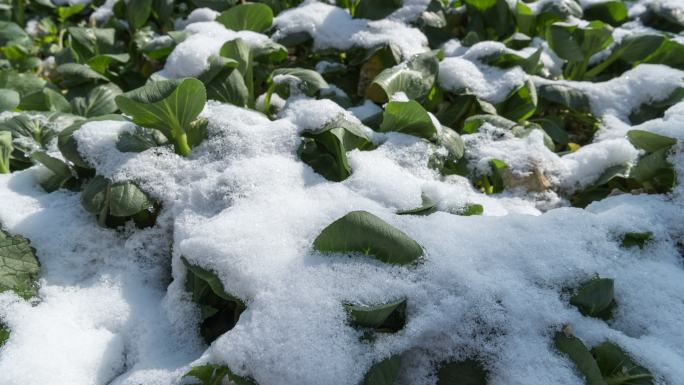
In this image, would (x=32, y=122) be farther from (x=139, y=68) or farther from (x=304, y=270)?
(x=304, y=270)

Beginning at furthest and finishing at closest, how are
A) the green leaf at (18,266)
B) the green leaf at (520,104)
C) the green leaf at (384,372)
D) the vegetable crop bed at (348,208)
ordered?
the green leaf at (520,104) → the green leaf at (18,266) → the vegetable crop bed at (348,208) → the green leaf at (384,372)

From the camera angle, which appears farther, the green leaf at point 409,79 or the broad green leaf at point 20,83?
the broad green leaf at point 20,83

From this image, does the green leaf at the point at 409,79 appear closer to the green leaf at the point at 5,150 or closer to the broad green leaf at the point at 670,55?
the broad green leaf at the point at 670,55

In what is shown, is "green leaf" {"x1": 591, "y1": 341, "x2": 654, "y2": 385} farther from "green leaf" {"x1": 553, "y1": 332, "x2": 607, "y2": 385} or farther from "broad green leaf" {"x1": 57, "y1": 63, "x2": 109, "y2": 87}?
"broad green leaf" {"x1": 57, "y1": 63, "x2": 109, "y2": 87}

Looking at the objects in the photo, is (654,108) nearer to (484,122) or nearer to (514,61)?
(514,61)

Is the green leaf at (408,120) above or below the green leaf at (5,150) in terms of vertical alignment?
above

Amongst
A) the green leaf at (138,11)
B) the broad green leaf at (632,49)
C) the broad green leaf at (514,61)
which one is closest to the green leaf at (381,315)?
the broad green leaf at (514,61)

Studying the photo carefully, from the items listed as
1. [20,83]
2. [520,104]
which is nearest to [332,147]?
[520,104]

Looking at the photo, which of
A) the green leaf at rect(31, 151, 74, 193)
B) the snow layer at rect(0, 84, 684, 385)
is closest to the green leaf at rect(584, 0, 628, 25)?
the snow layer at rect(0, 84, 684, 385)
